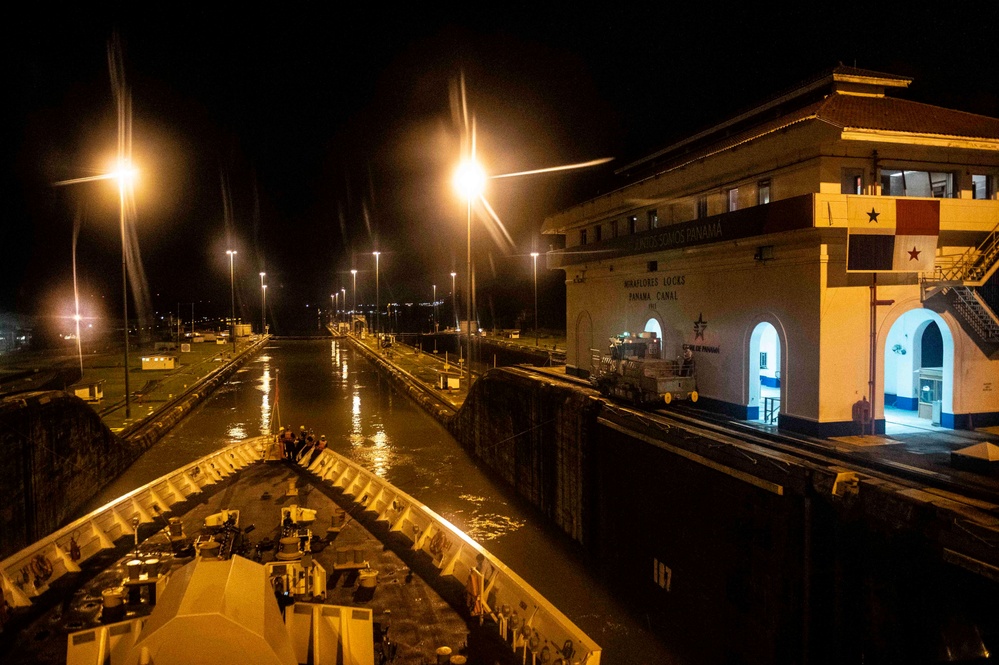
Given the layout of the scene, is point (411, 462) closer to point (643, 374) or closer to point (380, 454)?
point (380, 454)

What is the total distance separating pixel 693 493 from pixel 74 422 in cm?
2165

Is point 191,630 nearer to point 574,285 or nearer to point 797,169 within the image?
point 797,169

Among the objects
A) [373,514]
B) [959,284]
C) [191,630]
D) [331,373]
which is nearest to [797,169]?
[959,284]

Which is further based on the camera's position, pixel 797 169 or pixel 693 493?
pixel 797 169

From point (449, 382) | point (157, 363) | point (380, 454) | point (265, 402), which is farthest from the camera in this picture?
point (157, 363)

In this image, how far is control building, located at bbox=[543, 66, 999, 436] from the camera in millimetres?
18031

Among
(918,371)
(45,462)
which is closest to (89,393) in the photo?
(45,462)

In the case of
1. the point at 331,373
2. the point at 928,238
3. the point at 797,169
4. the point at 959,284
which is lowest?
the point at 331,373

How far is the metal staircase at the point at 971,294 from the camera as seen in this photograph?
18.2 meters

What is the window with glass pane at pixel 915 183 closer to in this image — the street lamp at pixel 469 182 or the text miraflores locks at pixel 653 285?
the text miraflores locks at pixel 653 285

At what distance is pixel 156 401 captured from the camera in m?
41.3

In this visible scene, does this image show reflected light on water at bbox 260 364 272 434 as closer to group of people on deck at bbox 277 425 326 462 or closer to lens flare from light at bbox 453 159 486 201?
group of people on deck at bbox 277 425 326 462

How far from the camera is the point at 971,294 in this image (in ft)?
60.2

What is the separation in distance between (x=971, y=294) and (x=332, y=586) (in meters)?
18.3
